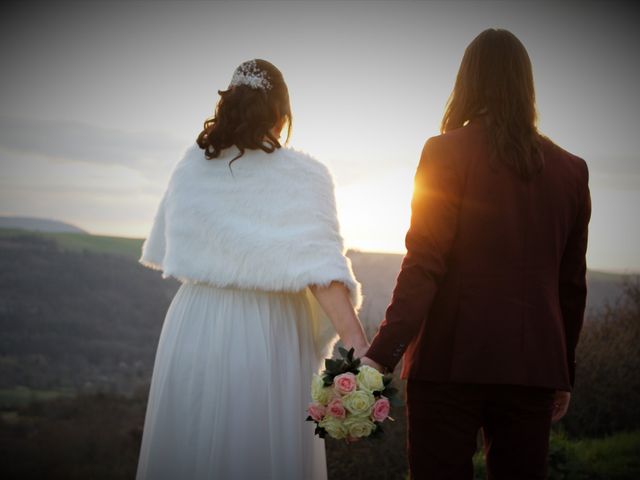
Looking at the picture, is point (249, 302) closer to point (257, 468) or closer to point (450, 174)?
point (257, 468)

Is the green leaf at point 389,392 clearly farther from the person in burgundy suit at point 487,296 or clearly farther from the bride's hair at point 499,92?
the bride's hair at point 499,92

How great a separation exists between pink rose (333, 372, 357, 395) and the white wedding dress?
18.9 inches

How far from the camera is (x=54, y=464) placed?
5.35 meters

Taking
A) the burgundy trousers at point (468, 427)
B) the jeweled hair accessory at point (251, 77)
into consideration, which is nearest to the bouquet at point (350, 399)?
the burgundy trousers at point (468, 427)

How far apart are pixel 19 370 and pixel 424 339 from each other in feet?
17.0

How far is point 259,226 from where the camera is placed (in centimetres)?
264

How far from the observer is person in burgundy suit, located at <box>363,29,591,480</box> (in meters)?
2.20

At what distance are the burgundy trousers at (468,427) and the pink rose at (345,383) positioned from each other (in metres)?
0.28

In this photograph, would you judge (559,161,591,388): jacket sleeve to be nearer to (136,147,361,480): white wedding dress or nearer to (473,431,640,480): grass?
(136,147,361,480): white wedding dress

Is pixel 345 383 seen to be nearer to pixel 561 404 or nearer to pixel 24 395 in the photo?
pixel 561 404

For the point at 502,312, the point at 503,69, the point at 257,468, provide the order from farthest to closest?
the point at 257,468
the point at 503,69
the point at 502,312

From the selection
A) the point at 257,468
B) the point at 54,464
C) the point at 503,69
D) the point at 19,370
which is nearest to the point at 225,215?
the point at 257,468

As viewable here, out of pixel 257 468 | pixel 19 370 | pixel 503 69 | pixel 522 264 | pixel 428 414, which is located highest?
pixel 503 69

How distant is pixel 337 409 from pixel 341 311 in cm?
51
